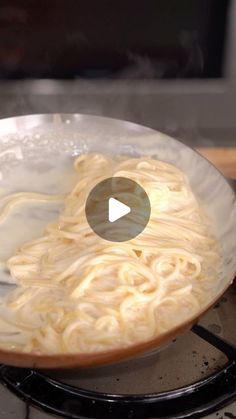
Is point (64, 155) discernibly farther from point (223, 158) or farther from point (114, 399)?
point (114, 399)

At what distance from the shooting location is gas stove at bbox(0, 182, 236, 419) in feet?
3.84

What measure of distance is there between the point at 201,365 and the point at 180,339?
0.08 meters

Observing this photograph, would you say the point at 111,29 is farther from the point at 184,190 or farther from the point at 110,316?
the point at 110,316

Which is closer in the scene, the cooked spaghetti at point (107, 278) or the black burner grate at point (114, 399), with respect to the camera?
the black burner grate at point (114, 399)

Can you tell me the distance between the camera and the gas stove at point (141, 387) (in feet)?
3.84

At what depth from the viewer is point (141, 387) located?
124cm

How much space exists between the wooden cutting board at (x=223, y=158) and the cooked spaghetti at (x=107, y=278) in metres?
0.54

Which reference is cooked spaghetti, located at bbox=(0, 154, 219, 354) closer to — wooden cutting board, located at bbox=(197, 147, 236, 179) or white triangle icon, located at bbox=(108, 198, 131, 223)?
white triangle icon, located at bbox=(108, 198, 131, 223)

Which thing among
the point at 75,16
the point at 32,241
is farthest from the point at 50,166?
the point at 75,16

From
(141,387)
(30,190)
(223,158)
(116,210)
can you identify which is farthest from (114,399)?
(223,158)
